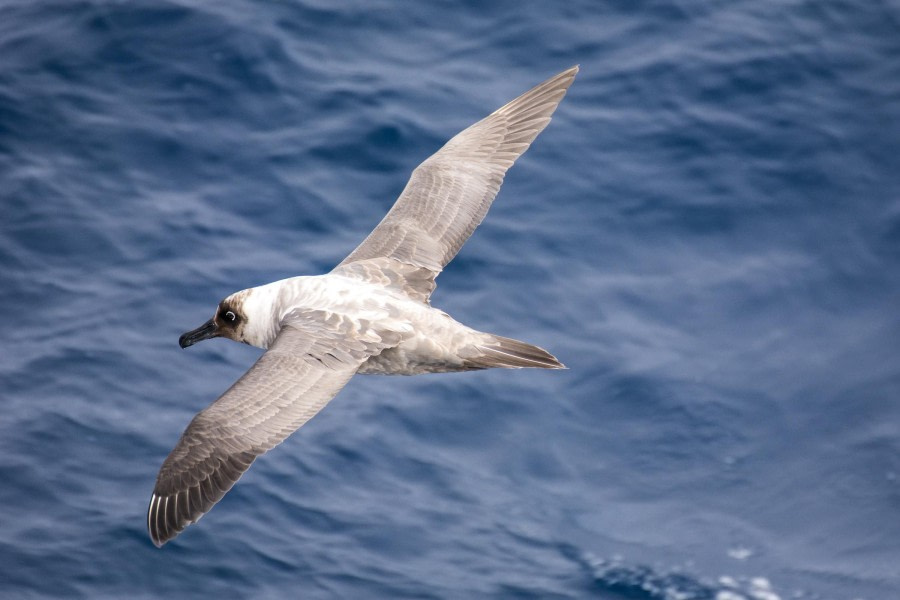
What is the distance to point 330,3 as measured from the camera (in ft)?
54.5

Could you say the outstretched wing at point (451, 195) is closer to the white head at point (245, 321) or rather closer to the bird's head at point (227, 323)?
the white head at point (245, 321)

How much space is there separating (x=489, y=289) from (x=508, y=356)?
3933 millimetres

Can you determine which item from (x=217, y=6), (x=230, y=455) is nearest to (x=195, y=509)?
(x=230, y=455)

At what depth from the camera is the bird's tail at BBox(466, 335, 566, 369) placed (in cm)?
958

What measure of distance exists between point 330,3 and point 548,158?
3.79 meters

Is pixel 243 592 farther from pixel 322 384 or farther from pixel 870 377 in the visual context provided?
pixel 870 377

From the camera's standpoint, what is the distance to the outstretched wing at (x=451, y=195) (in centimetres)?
1109

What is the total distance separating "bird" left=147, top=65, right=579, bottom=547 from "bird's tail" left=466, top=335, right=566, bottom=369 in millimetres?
10

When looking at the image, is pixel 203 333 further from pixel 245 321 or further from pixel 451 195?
pixel 451 195

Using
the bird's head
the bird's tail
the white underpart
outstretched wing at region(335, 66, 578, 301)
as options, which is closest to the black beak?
the bird's head

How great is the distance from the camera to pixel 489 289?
13.6 meters

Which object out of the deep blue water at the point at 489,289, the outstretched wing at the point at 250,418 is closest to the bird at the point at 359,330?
the outstretched wing at the point at 250,418

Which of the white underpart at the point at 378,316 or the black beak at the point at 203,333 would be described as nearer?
the white underpart at the point at 378,316

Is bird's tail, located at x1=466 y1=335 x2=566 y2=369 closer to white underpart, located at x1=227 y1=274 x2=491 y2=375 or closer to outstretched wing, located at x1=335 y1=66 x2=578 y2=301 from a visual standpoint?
white underpart, located at x1=227 y1=274 x2=491 y2=375
